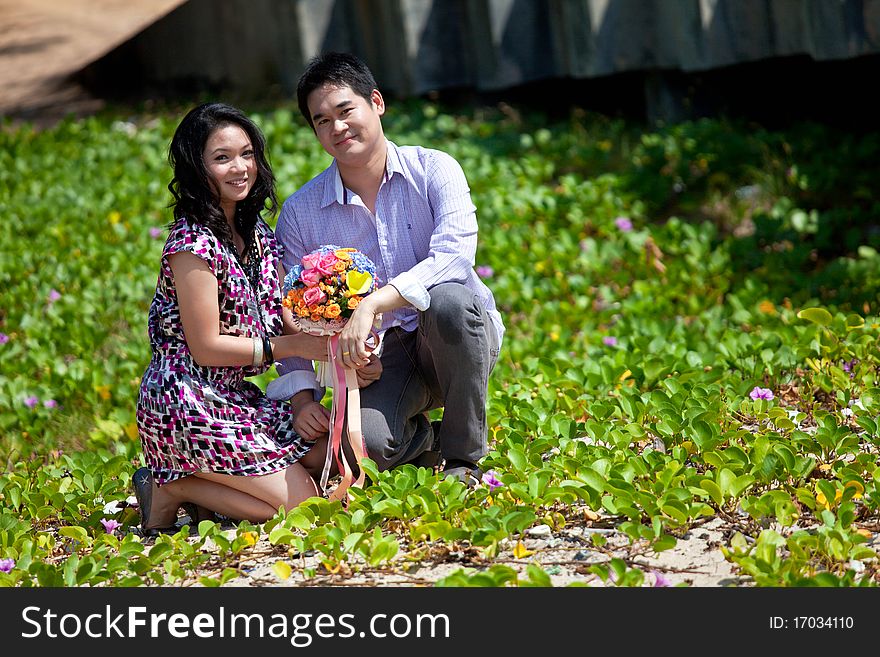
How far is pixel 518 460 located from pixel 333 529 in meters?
0.69

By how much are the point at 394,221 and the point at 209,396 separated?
2.70 feet

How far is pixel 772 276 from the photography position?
5.78 metres

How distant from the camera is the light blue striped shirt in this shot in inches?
141

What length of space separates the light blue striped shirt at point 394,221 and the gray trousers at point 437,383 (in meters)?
0.10

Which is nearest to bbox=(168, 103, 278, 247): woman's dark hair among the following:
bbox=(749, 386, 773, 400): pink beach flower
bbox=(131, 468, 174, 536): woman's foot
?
bbox=(131, 468, 174, 536): woman's foot

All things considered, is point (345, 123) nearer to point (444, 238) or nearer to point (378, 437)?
point (444, 238)

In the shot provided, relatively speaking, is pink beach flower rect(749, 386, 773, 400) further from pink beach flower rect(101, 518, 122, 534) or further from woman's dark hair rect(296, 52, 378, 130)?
pink beach flower rect(101, 518, 122, 534)

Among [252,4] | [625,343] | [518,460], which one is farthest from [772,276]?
[252,4]

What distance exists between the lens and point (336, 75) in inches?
137

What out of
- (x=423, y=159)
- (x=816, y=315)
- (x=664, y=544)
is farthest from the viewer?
(x=816, y=315)

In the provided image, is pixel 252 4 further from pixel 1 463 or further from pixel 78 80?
pixel 1 463

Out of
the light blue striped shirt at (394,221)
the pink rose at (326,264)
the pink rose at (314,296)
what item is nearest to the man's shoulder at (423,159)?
the light blue striped shirt at (394,221)

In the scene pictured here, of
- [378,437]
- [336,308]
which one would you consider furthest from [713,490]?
[336,308]
